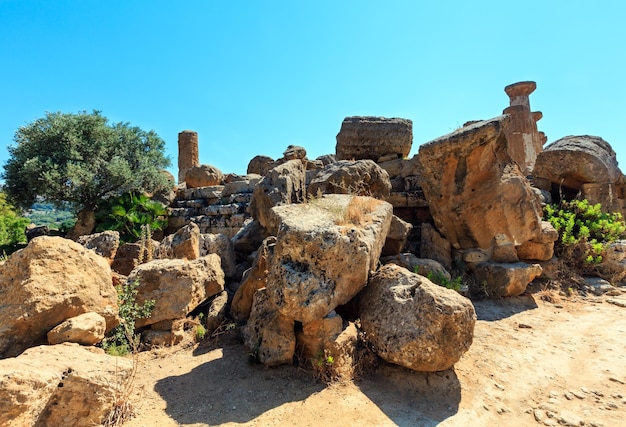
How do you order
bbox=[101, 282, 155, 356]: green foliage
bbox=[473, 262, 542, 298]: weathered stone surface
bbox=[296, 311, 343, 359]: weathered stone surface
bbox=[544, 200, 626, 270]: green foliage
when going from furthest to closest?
bbox=[544, 200, 626, 270]: green foliage → bbox=[473, 262, 542, 298]: weathered stone surface → bbox=[101, 282, 155, 356]: green foliage → bbox=[296, 311, 343, 359]: weathered stone surface

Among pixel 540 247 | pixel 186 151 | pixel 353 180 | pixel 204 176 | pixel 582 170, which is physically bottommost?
pixel 540 247

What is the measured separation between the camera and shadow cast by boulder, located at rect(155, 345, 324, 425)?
2.79 meters

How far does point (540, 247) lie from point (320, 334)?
4635 millimetres

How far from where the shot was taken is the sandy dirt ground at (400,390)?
9.21 feet

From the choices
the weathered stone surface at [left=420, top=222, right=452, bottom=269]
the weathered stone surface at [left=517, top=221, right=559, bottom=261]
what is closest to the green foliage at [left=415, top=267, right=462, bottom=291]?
the weathered stone surface at [left=420, top=222, right=452, bottom=269]

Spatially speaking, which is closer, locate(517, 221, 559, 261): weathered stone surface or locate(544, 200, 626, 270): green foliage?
locate(517, 221, 559, 261): weathered stone surface

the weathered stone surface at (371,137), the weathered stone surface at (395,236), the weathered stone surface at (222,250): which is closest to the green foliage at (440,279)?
the weathered stone surface at (395,236)

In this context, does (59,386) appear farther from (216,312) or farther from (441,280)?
(441,280)

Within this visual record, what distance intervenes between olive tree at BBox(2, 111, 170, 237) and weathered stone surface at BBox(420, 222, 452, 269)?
9.16 metres

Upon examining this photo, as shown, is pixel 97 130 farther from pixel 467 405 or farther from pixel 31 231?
pixel 467 405

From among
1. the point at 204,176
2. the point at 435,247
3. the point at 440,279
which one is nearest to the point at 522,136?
the point at 435,247

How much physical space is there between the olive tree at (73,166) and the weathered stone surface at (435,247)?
9157mm

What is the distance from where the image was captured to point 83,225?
10.8m

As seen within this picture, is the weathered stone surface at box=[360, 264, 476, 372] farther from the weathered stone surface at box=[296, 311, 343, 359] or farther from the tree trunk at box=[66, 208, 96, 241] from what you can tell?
the tree trunk at box=[66, 208, 96, 241]
